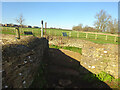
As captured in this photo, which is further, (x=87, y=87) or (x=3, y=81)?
(x=87, y=87)

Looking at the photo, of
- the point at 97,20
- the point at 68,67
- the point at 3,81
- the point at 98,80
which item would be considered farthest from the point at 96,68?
the point at 97,20

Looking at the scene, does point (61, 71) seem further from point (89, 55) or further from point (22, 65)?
point (22, 65)

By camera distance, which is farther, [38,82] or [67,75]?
[67,75]

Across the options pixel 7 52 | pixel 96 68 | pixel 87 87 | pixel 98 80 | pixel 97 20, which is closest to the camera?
pixel 7 52

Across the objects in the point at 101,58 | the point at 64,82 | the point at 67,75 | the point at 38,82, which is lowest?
the point at 64,82

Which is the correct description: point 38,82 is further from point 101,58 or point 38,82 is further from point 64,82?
point 101,58

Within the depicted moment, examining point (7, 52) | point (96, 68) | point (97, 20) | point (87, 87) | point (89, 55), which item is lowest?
point (87, 87)

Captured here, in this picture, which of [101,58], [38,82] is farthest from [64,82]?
[101,58]

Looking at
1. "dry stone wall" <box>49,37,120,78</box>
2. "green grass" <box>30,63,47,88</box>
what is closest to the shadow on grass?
"green grass" <box>30,63,47,88</box>

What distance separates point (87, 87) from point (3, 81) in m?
5.65

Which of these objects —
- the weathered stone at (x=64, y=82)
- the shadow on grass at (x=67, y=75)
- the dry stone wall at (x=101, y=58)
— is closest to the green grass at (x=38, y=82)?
the shadow on grass at (x=67, y=75)

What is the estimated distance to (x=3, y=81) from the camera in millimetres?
2049

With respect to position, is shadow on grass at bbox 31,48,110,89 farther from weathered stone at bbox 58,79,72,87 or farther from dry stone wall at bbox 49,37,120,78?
dry stone wall at bbox 49,37,120,78

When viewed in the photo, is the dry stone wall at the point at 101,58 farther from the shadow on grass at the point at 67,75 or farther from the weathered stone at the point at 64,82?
the weathered stone at the point at 64,82
